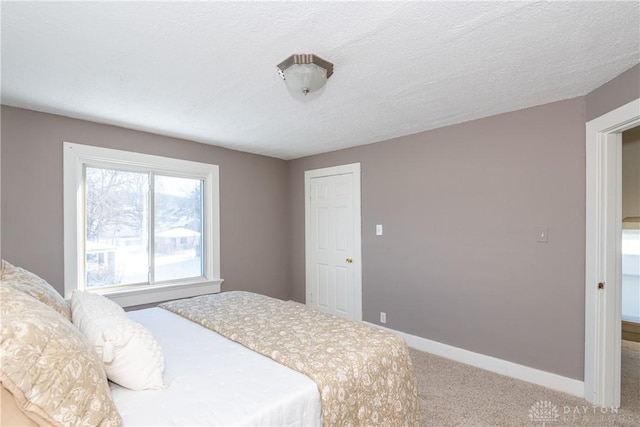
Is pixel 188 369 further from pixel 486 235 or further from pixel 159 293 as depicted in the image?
pixel 486 235

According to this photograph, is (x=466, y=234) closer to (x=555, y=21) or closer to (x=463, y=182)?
(x=463, y=182)

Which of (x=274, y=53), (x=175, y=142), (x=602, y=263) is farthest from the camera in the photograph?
(x=175, y=142)

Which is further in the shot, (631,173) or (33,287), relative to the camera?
(631,173)

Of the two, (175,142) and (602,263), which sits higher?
(175,142)

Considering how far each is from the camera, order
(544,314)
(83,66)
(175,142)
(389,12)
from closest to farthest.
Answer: (389,12)
(83,66)
(544,314)
(175,142)

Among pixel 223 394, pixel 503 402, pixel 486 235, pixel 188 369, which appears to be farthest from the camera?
pixel 486 235

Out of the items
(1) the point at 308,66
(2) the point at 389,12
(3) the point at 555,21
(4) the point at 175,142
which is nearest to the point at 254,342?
(1) the point at 308,66

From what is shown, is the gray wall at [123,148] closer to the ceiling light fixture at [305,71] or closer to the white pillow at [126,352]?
the white pillow at [126,352]

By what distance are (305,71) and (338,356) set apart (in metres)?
1.56

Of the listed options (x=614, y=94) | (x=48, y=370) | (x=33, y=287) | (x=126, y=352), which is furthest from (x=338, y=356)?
(x=614, y=94)

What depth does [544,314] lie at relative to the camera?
2.54 meters

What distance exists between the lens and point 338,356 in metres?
1.55

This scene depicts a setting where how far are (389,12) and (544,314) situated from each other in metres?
2.57

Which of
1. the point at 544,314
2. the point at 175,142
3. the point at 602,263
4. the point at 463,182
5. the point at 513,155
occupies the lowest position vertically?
the point at 544,314
